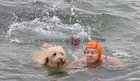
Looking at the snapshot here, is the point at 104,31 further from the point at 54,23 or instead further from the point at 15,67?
the point at 15,67

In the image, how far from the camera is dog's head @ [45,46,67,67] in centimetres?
701

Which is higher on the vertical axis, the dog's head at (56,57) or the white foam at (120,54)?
the dog's head at (56,57)

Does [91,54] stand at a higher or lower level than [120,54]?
higher

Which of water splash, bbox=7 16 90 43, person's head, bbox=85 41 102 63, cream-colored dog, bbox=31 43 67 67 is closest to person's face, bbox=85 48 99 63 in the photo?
person's head, bbox=85 41 102 63

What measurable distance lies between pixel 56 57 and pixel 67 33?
12.4ft

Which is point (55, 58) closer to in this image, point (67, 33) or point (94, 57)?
point (94, 57)

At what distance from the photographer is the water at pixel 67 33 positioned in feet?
21.9

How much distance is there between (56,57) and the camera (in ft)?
23.1

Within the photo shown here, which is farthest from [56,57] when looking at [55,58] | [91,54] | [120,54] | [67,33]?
[67,33]

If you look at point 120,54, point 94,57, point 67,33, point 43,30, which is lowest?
point 120,54

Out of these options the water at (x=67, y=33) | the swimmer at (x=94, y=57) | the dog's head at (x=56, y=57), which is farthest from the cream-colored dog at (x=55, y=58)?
the swimmer at (x=94, y=57)

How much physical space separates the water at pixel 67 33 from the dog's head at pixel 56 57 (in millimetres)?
204

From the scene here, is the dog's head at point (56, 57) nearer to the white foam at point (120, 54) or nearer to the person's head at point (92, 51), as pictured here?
the person's head at point (92, 51)

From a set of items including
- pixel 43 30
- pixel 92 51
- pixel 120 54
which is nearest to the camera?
pixel 92 51
